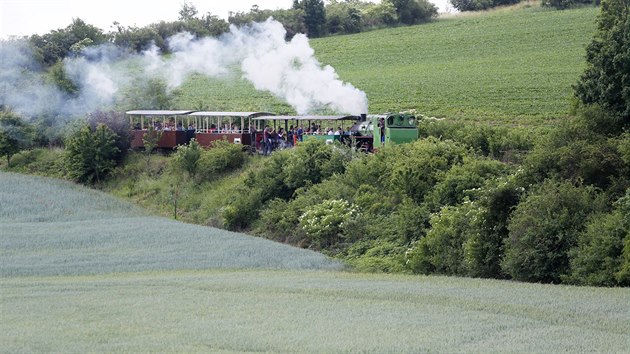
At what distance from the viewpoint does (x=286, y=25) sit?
92312 millimetres

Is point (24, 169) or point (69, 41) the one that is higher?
point (69, 41)

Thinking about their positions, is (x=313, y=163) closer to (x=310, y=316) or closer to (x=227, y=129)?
(x=227, y=129)

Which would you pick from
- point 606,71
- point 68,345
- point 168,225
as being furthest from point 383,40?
point 68,345

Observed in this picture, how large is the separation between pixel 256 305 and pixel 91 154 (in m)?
41.3

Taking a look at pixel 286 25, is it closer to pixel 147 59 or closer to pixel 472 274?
pixel 147 59

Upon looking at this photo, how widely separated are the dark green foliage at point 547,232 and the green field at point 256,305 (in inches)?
68.0

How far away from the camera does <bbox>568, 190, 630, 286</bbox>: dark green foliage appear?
1207 inches

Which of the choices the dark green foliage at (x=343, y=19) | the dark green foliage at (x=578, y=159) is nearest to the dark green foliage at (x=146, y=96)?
the dark green foliage at (x=343, y=19)

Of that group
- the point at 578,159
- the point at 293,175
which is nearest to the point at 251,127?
the point at 293,175

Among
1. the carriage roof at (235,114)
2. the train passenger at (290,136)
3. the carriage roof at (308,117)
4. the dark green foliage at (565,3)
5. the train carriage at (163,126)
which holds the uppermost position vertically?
the dark green foliage at (565,3)

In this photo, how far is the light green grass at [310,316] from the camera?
70.4 feet

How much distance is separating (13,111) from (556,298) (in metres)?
57.3

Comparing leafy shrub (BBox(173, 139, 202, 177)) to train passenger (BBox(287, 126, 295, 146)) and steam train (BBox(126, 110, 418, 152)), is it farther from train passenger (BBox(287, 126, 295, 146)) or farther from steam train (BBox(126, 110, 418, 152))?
train passenger (BBox(287, 126, 295, 146))

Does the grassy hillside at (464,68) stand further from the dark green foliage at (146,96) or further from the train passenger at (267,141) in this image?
the train passenger at (267,141)
